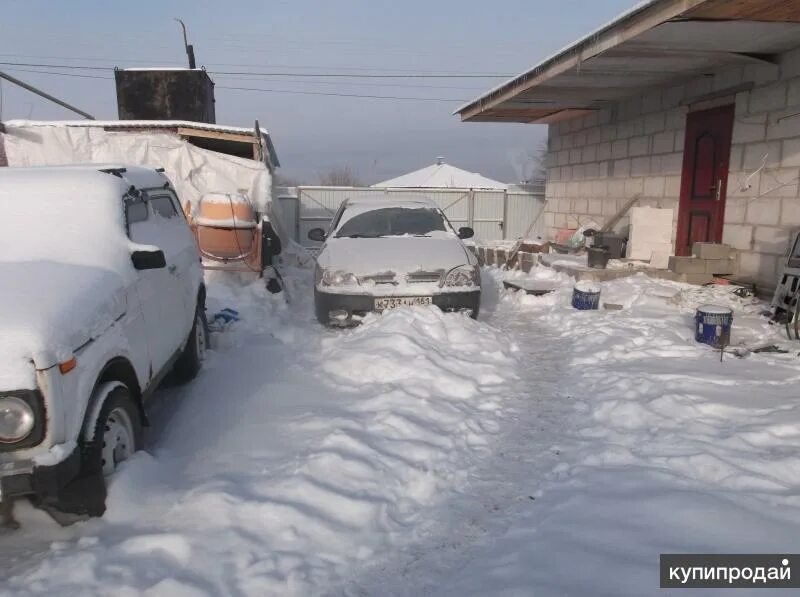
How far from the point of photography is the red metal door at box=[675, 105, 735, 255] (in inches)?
336

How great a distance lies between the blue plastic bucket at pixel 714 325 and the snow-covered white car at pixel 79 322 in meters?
5.10

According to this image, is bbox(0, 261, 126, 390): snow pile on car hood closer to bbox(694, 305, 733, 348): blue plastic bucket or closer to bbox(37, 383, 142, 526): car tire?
bbox(37, 383, 142, 526): car tire

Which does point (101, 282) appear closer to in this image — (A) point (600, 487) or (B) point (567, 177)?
(A) point (600, 487)

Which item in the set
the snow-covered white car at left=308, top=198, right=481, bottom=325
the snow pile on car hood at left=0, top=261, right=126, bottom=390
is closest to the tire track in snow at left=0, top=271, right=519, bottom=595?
the snow-covered white car at left=308, top=198, right=481, bottom=325

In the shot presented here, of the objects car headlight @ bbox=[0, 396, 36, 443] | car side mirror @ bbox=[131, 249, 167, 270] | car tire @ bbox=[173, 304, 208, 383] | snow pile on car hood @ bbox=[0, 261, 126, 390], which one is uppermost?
car side mirror @ bbox=[131, 249, 167, 270]

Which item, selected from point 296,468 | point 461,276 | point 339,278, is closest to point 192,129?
point 339,278

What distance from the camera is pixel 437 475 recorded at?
3307mm

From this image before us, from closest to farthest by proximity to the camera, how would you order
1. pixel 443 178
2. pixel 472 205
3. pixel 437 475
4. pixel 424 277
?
pixel 437 475
pixel 424 277
pixel 472 205
pixel 443 178

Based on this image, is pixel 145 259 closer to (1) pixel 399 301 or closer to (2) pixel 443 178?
(1) pixel 399 301

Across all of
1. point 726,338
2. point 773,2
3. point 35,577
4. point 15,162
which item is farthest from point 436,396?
point 15,162

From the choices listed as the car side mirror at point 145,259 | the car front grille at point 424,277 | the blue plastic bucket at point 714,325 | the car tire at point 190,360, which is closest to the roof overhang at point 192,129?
the car front grille at point 424,277

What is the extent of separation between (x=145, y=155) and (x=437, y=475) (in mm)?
9874

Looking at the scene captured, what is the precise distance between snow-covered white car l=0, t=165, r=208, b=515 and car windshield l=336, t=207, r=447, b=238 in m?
2.85

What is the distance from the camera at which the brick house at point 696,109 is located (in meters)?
6.64
